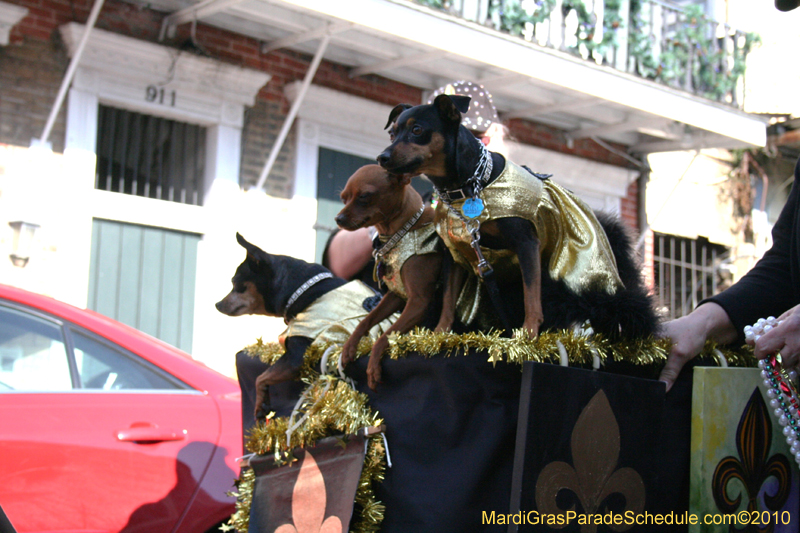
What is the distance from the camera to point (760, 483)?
1610 mm

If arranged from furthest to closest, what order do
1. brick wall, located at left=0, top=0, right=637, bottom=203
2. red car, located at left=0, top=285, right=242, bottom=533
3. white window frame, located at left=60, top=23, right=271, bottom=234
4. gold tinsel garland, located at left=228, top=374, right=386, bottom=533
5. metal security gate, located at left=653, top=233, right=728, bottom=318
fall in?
1. metal security gate, located at left=653, top=233, right=728, bottom=318
2. white window frame, located at left=60, top=23, right=271, bottom=234
3. brick wall, located at left=0, top=0, right=637, bottom=203
4. red car, located at left=0, top=285, right=242, bottom=533
5. gold tinsel garland, located at left=228, top=374, right=386, bottom=533

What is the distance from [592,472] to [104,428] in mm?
2093

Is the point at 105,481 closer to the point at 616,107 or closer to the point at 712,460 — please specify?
the point at 712,460

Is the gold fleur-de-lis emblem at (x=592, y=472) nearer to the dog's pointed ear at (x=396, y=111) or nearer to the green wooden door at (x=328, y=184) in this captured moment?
the dog's pointed ear at (x=396, y=111)

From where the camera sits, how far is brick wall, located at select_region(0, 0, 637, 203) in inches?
226

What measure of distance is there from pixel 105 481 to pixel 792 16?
1081cm

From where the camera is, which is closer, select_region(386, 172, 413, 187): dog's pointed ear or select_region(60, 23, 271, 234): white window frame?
select_region(386, 172, 413, 187): dog's pointed ear

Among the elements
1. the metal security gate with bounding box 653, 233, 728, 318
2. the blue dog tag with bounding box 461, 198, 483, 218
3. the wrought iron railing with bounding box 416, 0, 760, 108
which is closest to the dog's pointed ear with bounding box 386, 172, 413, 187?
the blue dog tag with bounding box 461, 198, 483, 218

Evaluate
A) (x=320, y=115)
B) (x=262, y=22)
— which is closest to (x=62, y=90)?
(x=262, y=22)

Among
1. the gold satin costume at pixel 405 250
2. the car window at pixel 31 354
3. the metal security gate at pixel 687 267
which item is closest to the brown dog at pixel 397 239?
the gold satin costume at pixel 405 250

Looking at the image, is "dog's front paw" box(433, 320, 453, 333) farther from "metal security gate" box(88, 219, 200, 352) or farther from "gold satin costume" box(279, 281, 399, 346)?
"metal security gate" box(88, 219, 200, 352)

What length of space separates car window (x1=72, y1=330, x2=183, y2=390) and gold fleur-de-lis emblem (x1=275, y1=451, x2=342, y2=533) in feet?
5.51

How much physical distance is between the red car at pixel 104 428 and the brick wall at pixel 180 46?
3215mm

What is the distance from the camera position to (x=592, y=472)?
139cm
